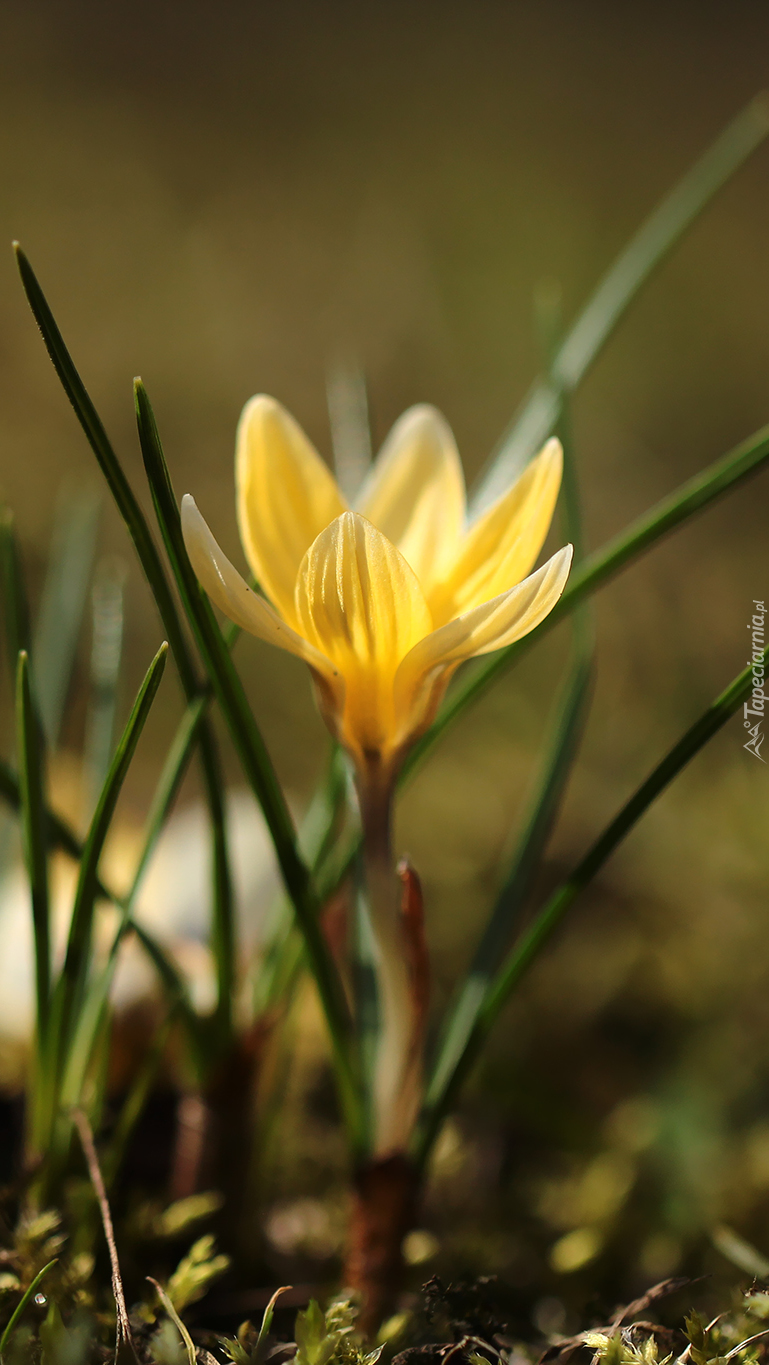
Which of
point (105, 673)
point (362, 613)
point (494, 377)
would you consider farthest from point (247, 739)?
point (494, 377)

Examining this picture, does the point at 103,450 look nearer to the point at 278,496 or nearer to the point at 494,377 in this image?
the point at 278,496

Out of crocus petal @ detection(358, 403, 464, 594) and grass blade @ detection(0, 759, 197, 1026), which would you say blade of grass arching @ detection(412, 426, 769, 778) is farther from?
grass blade @ detection(0, 759, 197, 1026)

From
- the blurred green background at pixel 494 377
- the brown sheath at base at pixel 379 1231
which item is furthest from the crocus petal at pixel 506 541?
the blurred green background at pixel 494 377

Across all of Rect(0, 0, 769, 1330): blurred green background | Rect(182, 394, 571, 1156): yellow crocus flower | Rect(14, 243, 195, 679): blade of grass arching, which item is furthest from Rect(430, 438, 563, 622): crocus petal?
Rect(0, 0, 769, 1330): blurred green background

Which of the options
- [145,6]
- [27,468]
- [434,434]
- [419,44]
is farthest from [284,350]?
[145,6]

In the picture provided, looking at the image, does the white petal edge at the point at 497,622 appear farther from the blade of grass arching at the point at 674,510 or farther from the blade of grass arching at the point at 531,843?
the blade of grass arching at the point at 531,843

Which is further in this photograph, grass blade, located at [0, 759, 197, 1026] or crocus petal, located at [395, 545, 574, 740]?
grass blade, located at [0, 759, 197, 1026]
